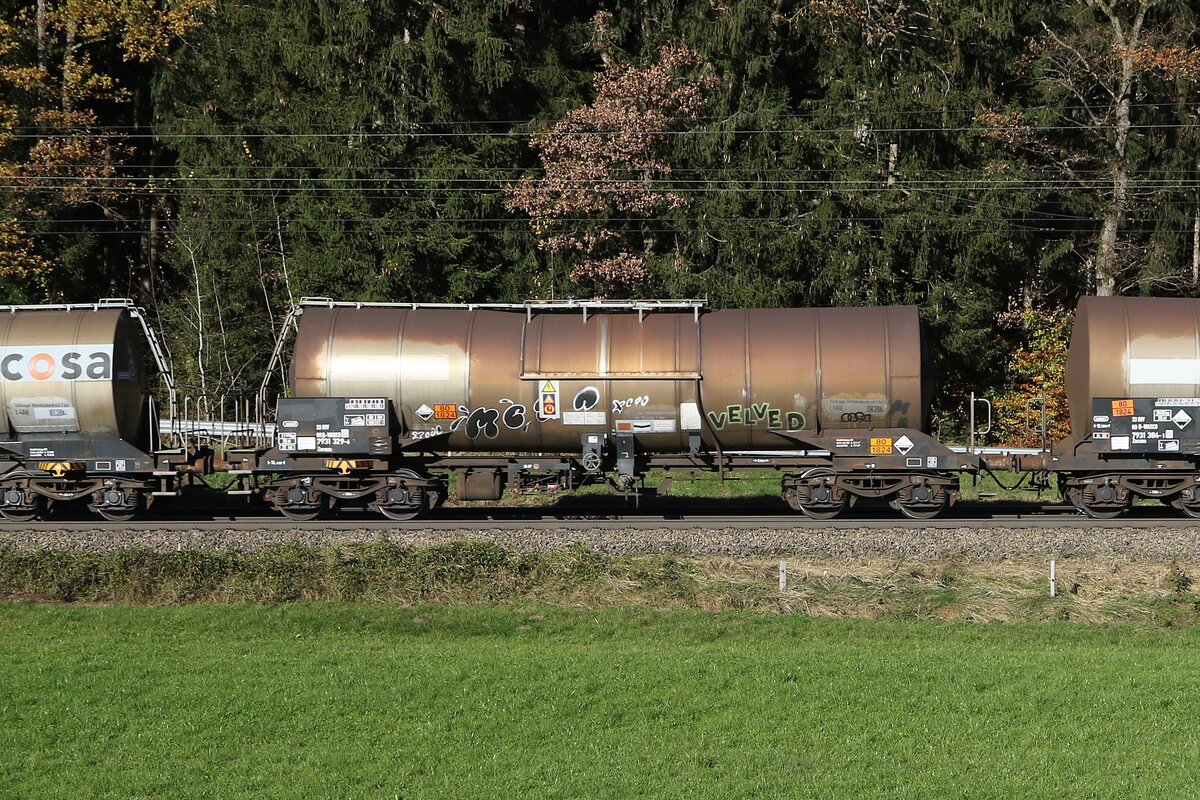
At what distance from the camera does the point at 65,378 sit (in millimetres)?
20094

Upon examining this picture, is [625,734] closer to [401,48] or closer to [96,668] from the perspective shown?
[96,668]

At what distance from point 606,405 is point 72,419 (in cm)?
966

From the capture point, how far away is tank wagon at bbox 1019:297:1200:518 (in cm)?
1909

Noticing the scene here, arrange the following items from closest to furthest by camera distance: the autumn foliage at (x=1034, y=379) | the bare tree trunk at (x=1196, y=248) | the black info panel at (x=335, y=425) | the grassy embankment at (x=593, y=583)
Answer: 1. the grassy embankment at (x=593, y=583)
2. the black info panel at (x=335, y=425)
3. the autumn foliage at (x=1034, y=379)
4. the bare tree trunk at (x=1196, y=248)

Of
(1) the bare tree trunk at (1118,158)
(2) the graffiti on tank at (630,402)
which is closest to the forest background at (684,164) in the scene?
(1) the bare tree trunk at (1118,158)

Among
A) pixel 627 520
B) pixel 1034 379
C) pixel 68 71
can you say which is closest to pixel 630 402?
pixel 627 520

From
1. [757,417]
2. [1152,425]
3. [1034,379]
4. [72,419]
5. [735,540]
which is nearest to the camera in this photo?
[735,540]

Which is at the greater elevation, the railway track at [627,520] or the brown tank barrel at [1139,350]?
the brown tank barrel at [1139,350]

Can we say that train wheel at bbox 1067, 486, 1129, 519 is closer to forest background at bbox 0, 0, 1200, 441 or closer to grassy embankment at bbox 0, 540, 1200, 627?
grassy embankment at bbox 0, 540, 1200, 627

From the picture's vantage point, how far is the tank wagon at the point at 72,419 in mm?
20094

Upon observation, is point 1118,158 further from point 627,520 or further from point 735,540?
point 735,540

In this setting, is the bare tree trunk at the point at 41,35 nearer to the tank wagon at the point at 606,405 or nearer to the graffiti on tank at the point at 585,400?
the tank wagon at the point at 606,405

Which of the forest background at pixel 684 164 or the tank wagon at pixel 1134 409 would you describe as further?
the forest background at pixel 684 164

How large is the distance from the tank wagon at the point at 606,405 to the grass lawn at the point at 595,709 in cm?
599
